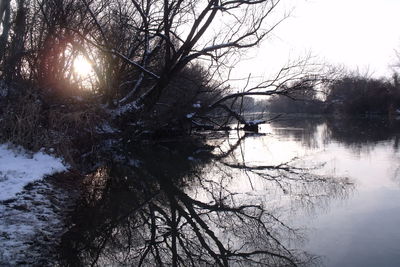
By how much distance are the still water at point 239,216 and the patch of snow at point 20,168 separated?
861 millimetres

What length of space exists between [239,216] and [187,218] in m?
0.87

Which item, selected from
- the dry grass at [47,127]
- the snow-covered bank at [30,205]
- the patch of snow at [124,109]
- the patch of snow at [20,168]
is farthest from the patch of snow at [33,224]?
the patch of snow at [124,109]

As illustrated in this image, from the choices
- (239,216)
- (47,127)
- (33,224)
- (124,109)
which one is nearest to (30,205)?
(33,224)

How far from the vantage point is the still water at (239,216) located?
4512 millimetres

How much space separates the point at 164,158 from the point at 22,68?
5459 millimetres

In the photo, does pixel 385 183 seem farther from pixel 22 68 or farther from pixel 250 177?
pixel 22 68

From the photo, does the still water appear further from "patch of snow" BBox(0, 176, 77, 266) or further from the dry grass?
the dry grass

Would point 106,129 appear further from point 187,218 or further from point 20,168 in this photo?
point 187,218

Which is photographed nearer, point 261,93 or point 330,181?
point 330,181

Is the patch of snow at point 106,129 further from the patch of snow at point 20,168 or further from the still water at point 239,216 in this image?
the patch of snow at point 20,168

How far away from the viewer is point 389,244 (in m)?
4.61

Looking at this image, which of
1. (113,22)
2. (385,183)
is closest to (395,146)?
(385,183)

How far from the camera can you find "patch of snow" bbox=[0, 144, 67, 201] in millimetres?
5922

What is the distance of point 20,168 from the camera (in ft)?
22.7
